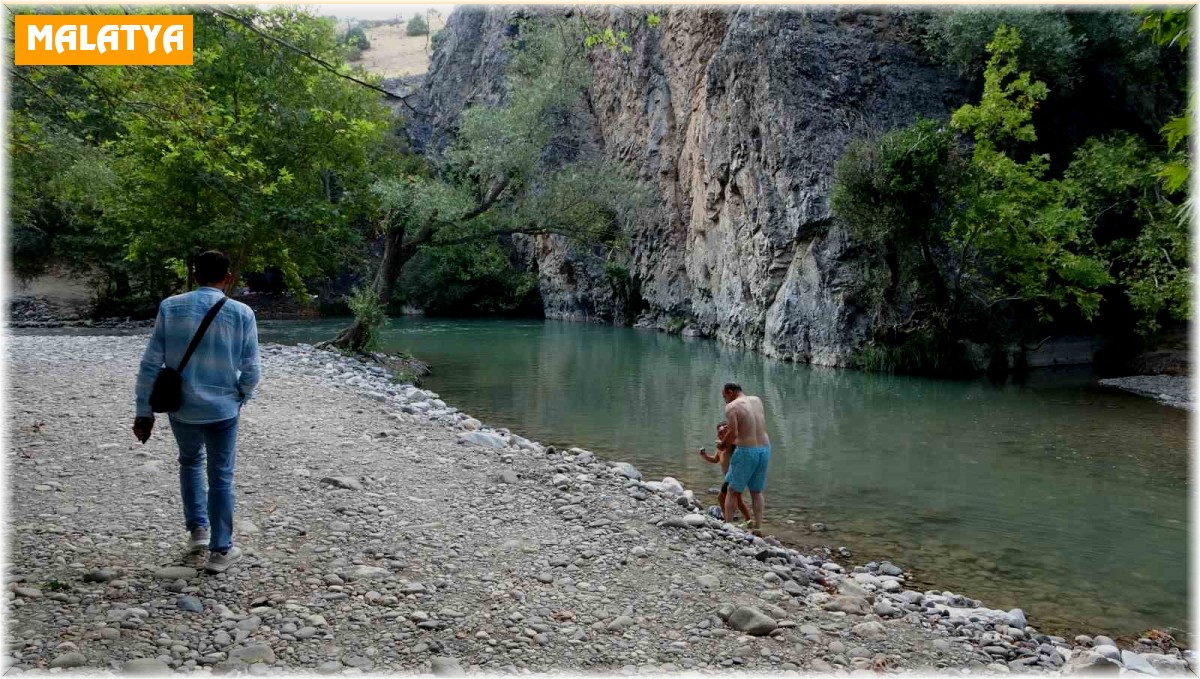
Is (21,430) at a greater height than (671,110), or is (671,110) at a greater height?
(671,110)

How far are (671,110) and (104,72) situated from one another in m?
35.7

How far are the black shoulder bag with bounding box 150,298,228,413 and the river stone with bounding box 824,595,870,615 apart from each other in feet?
14.5

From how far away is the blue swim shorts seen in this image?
8.37 meters

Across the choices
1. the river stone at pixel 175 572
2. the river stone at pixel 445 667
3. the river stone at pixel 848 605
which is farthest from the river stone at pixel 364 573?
the river stone at pixel 848 605

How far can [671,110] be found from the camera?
1578 inches

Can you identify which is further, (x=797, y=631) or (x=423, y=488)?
(x=423, y=488)

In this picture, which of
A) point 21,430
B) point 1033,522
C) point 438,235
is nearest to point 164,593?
point 21,430

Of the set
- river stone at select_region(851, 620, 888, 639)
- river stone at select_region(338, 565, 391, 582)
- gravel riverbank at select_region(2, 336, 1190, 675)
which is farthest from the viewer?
river stone at select_region(338, 565, 391, 582)

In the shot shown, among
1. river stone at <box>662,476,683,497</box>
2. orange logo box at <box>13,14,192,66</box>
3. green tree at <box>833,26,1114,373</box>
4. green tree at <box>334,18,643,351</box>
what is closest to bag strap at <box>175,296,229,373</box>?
orange logo box at <box>13,14,192,66</box>

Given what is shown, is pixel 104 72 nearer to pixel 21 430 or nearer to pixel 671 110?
pixel 21 430

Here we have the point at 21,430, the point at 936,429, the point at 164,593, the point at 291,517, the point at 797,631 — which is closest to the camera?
the point at 164,593

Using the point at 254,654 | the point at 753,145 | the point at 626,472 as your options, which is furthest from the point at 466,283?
the point at 254,654

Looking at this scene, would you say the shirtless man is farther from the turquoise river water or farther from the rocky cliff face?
the rocky cliff face

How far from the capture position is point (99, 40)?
21.5 feet
